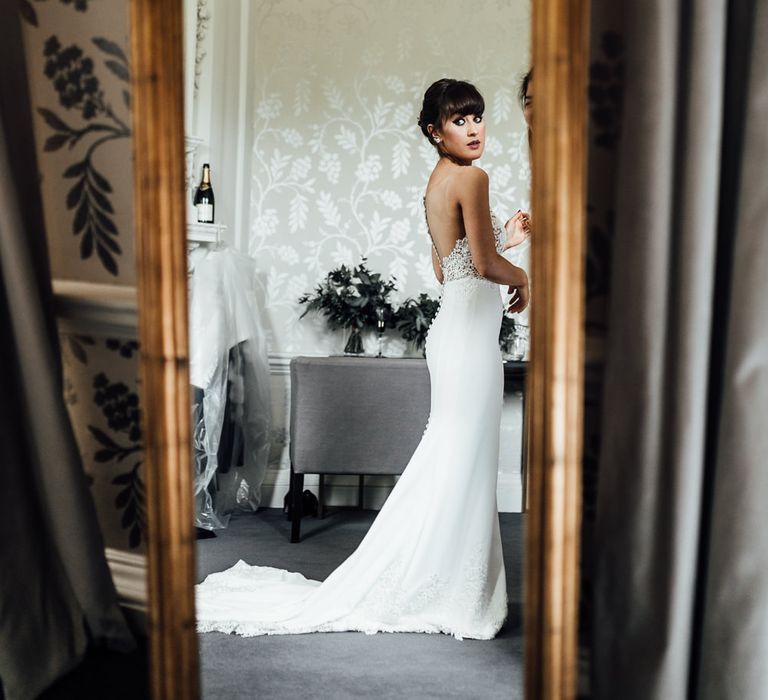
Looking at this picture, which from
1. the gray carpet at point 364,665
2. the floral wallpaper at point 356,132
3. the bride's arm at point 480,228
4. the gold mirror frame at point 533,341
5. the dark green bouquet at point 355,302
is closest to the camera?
the gold mirror frame at point 533,341

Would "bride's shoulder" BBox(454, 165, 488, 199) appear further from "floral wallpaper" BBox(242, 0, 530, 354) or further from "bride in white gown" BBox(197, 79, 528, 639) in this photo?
"floral wallpaper" BBox(242, 0, 530, 354)

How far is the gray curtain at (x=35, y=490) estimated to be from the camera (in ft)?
5.29

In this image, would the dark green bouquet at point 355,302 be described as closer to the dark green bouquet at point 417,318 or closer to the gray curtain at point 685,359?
the dark green bouquet at point 417,318

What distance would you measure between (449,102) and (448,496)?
1.29 metres

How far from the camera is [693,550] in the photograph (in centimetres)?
140

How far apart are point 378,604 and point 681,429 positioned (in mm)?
1667

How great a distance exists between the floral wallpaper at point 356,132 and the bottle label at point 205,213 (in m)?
0.37

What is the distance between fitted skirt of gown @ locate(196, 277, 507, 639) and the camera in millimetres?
2787

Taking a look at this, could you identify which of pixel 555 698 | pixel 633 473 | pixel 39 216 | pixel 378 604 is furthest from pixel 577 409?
pixel 378 604

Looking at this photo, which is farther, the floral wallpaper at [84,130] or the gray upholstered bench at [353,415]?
the gray upholstered bench at [353,415]

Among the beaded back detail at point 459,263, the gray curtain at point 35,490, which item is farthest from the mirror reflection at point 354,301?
the gray curtain at point 35,490

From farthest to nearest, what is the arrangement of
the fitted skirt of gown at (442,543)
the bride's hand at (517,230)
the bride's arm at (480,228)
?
1. the bride's hand at (517,230)
2. the bride's arm at (480,228)
3. the fitted skirt of gown at (442,543)

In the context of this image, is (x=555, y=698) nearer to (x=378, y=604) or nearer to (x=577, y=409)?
(x=577, y=409)

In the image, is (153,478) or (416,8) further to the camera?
(416,8)
